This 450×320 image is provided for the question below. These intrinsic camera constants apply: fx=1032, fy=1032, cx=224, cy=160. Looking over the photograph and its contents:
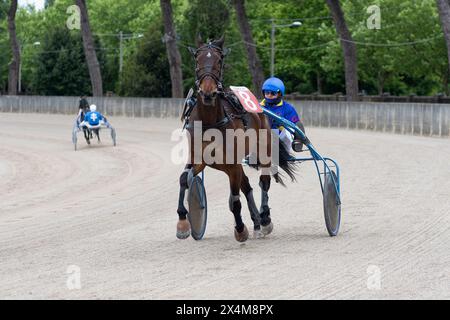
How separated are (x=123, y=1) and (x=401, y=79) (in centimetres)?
3773

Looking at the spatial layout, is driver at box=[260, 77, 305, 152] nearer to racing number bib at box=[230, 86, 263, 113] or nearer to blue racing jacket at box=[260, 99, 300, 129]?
blue racing jacket at box=[260, 99, 300, 129]

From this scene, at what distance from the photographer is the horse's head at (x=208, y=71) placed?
9531mm

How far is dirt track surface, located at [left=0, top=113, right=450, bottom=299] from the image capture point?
7828mm

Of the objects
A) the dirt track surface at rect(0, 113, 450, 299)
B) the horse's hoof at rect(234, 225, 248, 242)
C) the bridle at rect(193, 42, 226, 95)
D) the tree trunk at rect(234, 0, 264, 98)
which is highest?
the tree trunk at rect(234, 0, 264, 98)

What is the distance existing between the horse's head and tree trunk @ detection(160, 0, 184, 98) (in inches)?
1668

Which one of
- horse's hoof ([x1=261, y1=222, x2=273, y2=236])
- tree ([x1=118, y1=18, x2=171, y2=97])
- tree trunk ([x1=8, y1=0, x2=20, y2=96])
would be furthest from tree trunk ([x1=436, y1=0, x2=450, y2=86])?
tree trunk ([x1=8, y1=0, x2=20, y2=96])

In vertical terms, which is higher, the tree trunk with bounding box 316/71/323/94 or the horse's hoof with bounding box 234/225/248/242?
the tree trunk with bounding box 316/71/323/94

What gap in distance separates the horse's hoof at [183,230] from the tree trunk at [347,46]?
35.7 meters

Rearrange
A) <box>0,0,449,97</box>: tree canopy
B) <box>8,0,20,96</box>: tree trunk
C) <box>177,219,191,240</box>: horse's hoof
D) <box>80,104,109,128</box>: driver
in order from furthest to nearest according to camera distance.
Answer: <box>8,0,20,96</box>: tree trunk → <box>0,0,449,97</box>: tree canopy → <box>80,104,109,128</box>: driver → <box>177,219,191,240</box>: horse's hoof

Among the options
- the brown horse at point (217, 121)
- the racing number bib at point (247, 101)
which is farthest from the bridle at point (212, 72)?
the racing number bib at point (247, 101)

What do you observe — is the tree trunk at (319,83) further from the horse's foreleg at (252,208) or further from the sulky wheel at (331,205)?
the horse's foreleg at (252,208)

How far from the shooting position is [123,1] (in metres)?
105

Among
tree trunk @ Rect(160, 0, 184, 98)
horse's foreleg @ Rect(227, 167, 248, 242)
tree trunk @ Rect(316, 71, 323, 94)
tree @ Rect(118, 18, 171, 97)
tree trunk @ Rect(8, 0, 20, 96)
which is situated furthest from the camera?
tree trunk @ Rect(316, 71, 323, 94)

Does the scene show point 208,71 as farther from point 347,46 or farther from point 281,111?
point 347,46
